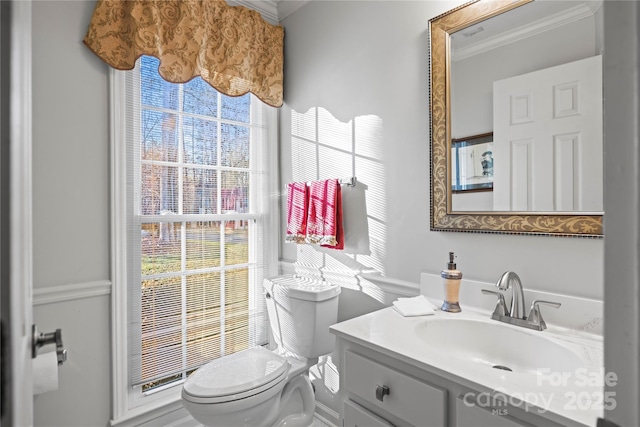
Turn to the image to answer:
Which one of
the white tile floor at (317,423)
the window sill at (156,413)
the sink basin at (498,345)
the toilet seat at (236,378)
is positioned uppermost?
the sink basin at (498,345)

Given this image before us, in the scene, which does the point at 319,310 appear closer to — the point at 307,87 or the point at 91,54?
the point at 307,87

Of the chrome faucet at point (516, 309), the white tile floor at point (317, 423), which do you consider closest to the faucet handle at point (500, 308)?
the chrome faucet at point (516, 309)

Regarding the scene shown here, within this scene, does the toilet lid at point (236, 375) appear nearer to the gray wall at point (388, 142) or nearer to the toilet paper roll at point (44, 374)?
the toilet paper roll at point (44, 374)

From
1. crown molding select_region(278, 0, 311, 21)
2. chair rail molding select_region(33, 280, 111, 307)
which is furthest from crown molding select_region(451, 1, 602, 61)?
chair rail molding select_region(33, 280, 111, 307)

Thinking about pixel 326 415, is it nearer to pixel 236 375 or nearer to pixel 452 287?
pixel 236 375

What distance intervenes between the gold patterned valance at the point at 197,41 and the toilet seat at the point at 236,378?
143 centimetres

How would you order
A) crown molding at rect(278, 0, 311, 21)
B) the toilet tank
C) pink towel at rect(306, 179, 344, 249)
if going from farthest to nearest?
1. crown molding at rect(278, 0, 311, 21)
2. pink towel at rect(306, 179, 344, 249)
3. the toilet tank

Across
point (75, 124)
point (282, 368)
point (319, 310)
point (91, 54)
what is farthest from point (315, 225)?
point (91, 54)

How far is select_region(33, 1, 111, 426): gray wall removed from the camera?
56.5 inches

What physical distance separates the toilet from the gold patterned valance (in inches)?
47.3

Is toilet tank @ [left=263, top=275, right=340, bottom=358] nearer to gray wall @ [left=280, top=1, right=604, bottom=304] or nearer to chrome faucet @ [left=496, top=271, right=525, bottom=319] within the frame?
gray wall @ [left=280, top=1, right=604, bottom=304]

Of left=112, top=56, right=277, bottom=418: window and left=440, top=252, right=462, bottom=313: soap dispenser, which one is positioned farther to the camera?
left=112, top=56, right=277, bottom=418: window

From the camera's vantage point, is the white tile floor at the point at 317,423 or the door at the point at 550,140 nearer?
the door at the point at 550,140

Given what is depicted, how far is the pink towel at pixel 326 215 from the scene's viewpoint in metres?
1.83
